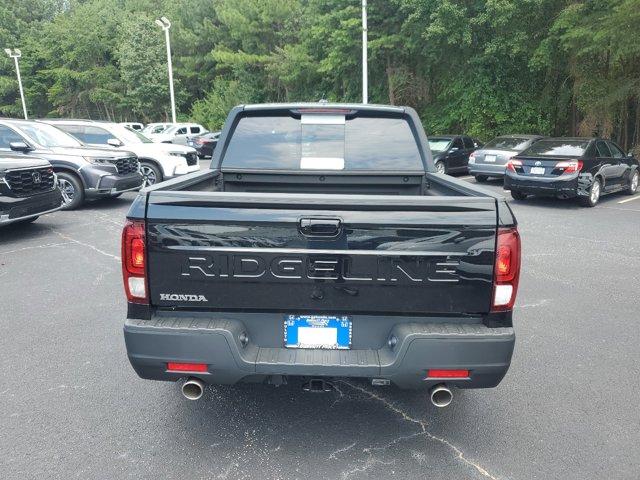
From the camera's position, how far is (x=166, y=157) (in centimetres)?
1359

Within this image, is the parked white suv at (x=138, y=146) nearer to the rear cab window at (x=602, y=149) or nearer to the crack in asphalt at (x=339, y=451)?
the rear cab window at (x=602, y=149)

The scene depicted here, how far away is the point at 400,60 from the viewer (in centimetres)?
2755

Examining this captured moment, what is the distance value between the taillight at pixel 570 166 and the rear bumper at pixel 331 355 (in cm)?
974

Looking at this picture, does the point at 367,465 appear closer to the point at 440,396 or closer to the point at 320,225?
the point at 440,396

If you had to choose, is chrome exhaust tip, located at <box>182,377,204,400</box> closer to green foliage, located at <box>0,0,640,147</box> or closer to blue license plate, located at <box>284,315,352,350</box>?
blue license plate, located at <box>284,315,352,350</box>

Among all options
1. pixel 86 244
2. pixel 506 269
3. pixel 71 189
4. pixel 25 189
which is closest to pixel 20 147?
pixel 71 189

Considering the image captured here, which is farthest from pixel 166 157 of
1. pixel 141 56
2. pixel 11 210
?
pixel 141 56

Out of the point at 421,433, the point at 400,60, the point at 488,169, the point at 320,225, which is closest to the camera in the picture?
the point at 320,225

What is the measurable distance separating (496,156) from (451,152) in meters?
2.48

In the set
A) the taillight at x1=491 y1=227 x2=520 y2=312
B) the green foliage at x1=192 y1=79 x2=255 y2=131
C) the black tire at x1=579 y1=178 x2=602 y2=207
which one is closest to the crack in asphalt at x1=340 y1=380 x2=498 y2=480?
the taillight at x1=491 y1=227 x2=520 y2=312

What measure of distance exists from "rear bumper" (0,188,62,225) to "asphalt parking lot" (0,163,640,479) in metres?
2.94

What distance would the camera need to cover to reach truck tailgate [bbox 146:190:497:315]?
2676 millimetres

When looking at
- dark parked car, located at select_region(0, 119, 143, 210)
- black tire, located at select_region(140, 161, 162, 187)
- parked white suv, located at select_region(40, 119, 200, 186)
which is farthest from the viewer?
black tire, located at select_region(140, 161, 162, 187)

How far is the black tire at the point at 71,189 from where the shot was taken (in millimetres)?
10734
